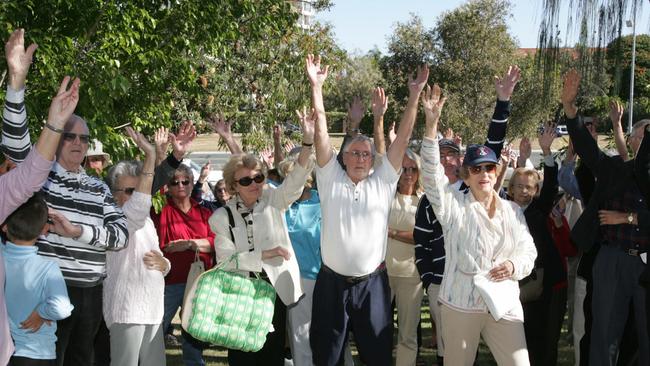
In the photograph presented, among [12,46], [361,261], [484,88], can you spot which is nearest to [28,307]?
[12,46]

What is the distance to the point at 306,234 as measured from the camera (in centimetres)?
689

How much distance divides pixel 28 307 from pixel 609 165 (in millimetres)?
4204

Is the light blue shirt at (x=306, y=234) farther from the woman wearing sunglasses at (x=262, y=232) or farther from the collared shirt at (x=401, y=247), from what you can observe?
the collared shirt at (x=401, y=247)

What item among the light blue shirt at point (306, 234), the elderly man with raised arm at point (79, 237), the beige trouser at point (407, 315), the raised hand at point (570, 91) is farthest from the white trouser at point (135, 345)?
the raised hand at point (570, 91)

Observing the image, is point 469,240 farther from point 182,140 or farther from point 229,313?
point 182,140

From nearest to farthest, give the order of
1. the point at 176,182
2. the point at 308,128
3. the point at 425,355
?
the point at 308,128 → the point at 176,182 → the point at 425,355

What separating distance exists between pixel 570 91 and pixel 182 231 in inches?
135

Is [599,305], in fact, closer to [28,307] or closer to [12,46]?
[28,307]

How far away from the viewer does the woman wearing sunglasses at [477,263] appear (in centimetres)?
539

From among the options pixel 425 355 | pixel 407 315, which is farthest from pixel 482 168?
pixel 425 355

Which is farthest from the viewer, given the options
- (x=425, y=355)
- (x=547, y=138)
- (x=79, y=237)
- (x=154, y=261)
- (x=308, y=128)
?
(x=425, y=355)

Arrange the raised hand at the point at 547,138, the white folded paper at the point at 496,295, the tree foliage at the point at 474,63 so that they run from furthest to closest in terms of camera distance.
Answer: the tree foliage at the point at 474,63, the raised hand at the point at 547,138, the white folded paper at the point at 496,295

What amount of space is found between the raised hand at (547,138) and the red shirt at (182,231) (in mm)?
2946

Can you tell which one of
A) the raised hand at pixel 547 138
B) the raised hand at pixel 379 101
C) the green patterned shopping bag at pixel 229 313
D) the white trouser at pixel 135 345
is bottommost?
the white trouser at pixel 135 345
